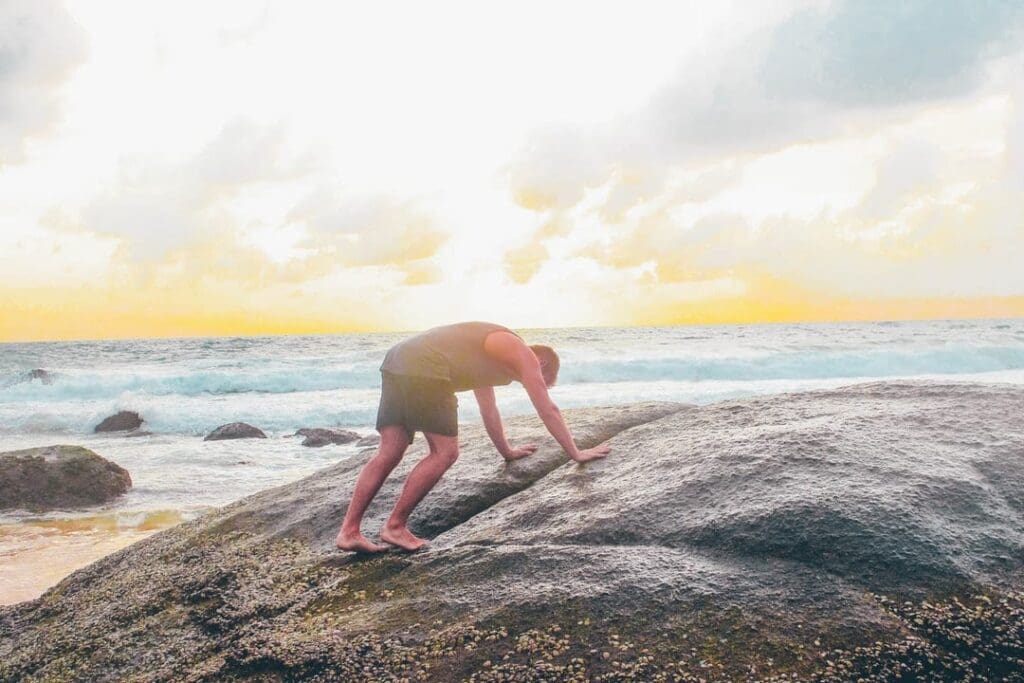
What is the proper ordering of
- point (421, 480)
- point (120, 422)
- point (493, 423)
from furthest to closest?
1. point (120, 422)
2. point (493, 423)
3. point (421, 480)

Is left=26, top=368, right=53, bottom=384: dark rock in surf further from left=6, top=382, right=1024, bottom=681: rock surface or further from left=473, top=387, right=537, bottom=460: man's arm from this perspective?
left=473, top=387, right=537, bottom=460: man's arm

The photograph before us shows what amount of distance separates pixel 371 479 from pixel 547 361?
1.59m

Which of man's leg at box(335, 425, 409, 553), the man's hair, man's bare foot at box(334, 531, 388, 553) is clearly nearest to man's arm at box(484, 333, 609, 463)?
the man's hair

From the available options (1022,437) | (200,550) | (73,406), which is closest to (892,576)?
(1022,437)

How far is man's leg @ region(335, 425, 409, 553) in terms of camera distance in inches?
200

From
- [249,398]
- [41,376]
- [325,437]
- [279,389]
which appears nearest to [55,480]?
[325,437]

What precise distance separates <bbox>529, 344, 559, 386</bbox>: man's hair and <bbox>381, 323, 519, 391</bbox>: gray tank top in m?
0.35

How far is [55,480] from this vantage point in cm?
1261

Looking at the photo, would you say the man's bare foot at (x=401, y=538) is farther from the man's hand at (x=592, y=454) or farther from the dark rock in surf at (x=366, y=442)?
the dark rock in surf at (x=366, y=442)

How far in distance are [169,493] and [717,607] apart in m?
12.1

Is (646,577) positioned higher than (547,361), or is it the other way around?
(547,361)

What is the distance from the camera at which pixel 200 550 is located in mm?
6016

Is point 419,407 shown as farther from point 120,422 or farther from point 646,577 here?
point 120,422

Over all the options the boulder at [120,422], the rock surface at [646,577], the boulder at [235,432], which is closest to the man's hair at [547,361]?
the rock surface at [646,577]
